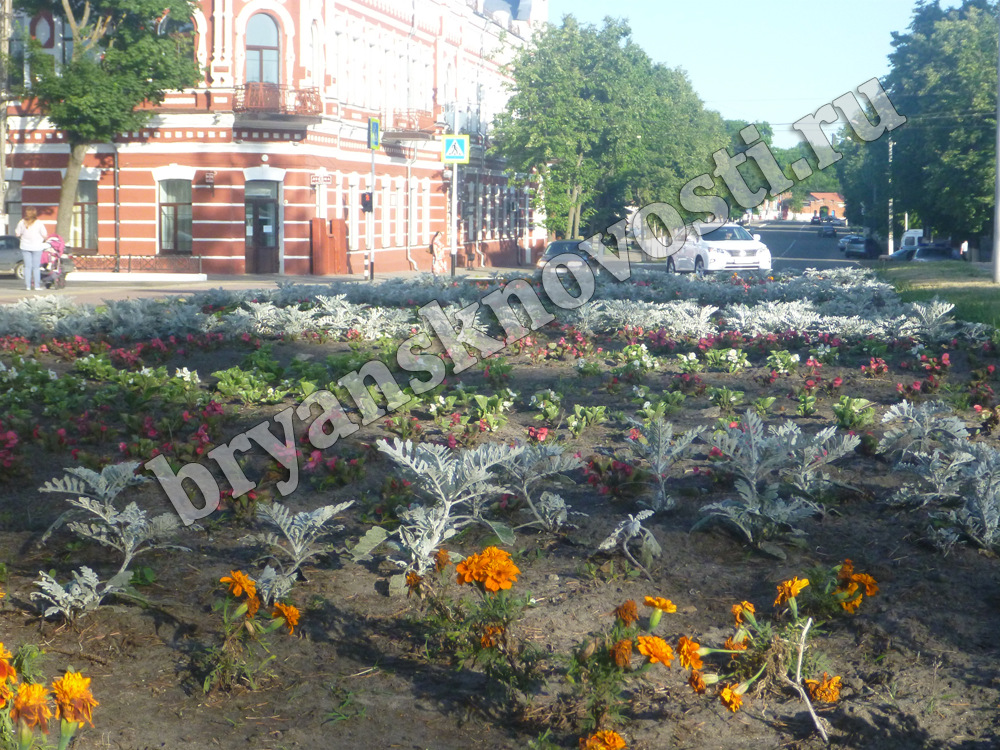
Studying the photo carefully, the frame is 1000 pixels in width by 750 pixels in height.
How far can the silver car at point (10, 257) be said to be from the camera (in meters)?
29.4

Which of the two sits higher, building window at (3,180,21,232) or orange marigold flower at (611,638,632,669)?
building window at (3,180,21,232)

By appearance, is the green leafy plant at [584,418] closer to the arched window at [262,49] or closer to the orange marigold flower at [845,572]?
the orange marigold flower at [845,572]

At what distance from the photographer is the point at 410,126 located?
40750 mm

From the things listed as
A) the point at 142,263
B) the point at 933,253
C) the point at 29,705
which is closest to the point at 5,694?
the point at 29,705

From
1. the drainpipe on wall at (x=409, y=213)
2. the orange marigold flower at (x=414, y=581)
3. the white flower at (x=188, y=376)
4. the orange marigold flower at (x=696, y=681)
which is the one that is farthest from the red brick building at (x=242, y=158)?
the orange marigold flower at (x=696, y=681)

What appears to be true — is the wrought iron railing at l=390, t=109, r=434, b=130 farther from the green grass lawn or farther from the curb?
the green grass lawn

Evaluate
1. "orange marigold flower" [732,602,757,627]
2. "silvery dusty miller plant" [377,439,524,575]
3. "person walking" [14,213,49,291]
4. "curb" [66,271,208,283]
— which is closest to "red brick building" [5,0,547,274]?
"curb" [66,271,208,283]

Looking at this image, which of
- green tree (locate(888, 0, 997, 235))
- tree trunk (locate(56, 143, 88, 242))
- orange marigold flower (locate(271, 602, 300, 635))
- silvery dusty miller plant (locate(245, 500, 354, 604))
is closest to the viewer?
orange marigold flower (locate(271, 602, 300, 635))

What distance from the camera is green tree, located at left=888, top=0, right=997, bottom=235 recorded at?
4422cm

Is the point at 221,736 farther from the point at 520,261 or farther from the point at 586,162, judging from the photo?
the point at 520,261

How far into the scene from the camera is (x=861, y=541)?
516 cm

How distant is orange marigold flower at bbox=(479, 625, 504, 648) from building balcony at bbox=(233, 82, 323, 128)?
3041 cm

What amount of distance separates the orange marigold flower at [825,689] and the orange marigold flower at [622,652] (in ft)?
2.28

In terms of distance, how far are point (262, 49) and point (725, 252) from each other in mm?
15483
